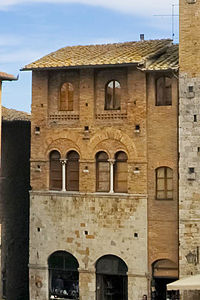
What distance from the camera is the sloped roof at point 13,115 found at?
30.6 meters

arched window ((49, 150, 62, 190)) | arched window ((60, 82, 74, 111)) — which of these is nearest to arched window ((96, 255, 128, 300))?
arched window ((49, 150, 62, 190))

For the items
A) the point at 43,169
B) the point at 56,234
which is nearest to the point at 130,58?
the point at 43,169

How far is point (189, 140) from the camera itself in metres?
26.4

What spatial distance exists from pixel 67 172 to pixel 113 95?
3683mm

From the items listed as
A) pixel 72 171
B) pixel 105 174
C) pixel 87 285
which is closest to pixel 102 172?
pixel 105 174

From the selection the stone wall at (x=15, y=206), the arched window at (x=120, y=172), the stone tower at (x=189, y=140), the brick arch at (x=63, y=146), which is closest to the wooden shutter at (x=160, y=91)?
the stone tower at (x=189, y=140)

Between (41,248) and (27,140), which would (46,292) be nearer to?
(41,248)

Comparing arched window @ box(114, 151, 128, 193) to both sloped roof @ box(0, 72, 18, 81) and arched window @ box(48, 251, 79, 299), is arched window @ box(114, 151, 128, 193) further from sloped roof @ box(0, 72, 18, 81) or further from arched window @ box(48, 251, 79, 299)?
sloped roof @ box(0, 72, 18, 81)

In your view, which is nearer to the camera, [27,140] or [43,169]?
[43,169]

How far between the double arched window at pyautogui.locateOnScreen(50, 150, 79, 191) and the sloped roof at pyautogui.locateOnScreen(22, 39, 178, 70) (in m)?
3.66

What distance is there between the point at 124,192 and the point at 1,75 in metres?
6.67

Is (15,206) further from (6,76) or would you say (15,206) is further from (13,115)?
(6,76)

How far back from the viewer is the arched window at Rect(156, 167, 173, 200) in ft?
88.6

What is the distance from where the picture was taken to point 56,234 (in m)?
28.4
